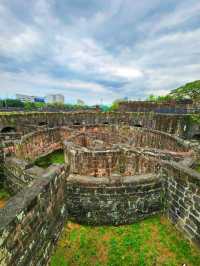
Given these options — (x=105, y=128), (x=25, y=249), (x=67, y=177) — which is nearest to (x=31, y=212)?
(x=25, y=249)

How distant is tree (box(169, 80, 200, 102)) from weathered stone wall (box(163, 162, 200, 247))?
23.6 m

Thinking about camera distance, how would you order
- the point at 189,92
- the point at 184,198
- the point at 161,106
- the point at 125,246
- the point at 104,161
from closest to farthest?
the point at 125,246 < the point at 184,198 < the point at 104,161 < the point at 161,106 < the point at 189,92

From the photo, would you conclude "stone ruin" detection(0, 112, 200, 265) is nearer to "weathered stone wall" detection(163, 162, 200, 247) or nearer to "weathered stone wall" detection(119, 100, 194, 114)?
"weathered stone wall" detection(163, 162, 200, 247)

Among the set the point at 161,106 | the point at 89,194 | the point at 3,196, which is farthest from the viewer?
the point at 161,106

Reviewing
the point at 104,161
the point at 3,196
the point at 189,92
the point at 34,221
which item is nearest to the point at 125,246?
the point at 34,221

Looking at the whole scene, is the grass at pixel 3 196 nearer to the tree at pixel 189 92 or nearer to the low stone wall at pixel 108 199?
the low stone wall at pixel 108 199

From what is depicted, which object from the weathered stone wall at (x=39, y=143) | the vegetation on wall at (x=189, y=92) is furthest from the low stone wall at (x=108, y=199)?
the vegetation on wall at (x=189, y=92)

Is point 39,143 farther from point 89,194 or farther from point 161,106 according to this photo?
point 161,106

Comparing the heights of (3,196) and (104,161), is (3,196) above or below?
below

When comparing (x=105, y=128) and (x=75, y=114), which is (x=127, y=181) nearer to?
(x=105, y=128)

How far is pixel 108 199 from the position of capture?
14.3 ft

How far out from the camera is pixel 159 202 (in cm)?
473

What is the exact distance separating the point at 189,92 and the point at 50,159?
81.1 feet

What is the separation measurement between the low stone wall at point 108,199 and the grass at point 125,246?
0.25m
